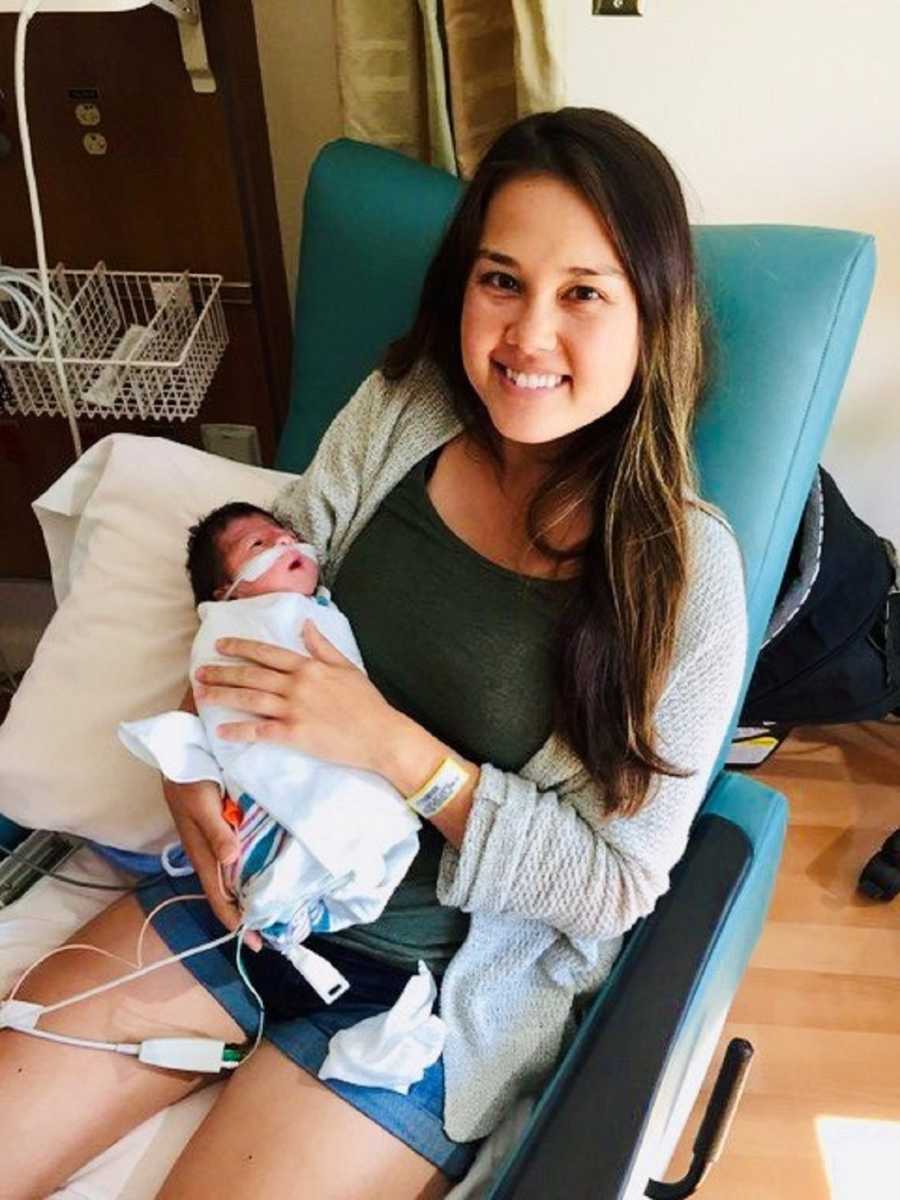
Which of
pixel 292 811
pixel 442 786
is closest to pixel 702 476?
pixel 442 786

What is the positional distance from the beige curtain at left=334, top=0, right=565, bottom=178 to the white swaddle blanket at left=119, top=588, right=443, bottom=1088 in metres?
0.66

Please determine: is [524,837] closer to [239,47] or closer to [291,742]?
[291,742]

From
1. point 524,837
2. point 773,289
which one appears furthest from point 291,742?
point 773,289

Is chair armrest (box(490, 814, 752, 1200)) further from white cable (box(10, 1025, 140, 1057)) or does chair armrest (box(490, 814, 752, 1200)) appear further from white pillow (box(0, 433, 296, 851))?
white pillow (box(0, 433, 296, 851))

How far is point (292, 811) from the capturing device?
0.91m

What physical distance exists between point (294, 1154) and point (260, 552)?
553 millimetres

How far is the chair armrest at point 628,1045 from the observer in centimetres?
75

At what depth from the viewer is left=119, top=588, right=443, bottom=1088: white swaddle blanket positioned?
0.90 meters

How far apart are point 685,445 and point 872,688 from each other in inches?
30.3

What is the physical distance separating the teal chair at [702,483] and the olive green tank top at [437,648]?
7.8 inches

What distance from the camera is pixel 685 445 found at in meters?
0.93

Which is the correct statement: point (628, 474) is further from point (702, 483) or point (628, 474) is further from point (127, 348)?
point (127, 348)

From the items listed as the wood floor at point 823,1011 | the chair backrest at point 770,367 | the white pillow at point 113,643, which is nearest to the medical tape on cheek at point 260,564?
the white pillow at point 113,643

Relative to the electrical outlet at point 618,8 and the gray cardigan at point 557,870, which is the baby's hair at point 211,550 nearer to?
the gray cardigan at point 557,870
